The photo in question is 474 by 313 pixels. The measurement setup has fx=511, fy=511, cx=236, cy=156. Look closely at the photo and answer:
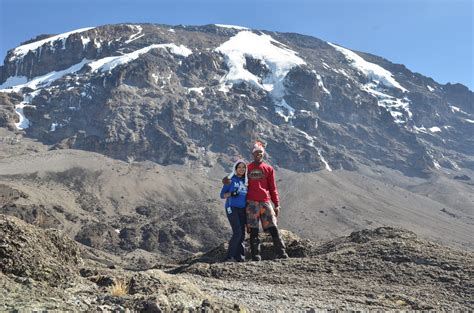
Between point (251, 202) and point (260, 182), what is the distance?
51cm

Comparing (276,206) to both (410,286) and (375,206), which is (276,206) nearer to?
(410,286)

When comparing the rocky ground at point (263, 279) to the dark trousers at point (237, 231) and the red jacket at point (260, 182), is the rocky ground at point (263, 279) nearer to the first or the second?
the dark trousers at point (237, 231)

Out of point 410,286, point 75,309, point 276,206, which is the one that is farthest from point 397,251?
point 75,309

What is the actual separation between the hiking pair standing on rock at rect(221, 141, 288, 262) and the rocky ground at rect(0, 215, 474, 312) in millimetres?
1071

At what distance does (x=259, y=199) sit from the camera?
11.9 meters

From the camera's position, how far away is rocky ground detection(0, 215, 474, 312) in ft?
19.8

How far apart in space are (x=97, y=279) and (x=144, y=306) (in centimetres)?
199

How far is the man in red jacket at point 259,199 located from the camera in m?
11.9

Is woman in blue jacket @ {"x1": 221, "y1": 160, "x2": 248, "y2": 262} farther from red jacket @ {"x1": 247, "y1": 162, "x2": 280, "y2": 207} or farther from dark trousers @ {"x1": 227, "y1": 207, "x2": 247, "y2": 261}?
red jacket @ {"x1": 247, "y1": 162, "x2": 280, "y2": 207}

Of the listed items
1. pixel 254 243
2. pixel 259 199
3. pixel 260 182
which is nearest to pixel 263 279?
pixel 254 243

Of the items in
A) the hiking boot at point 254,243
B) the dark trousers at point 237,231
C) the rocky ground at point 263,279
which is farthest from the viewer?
the hiking boot at point 254,243

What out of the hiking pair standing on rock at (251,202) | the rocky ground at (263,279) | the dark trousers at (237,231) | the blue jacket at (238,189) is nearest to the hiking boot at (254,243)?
the hiking pair standing on rock at (251,202)

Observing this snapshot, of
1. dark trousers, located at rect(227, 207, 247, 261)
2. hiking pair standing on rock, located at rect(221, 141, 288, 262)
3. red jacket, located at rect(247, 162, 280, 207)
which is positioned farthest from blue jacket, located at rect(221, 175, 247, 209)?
red jacket, located at rect(247, 162, 280, 207)

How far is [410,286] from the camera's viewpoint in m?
9.66
